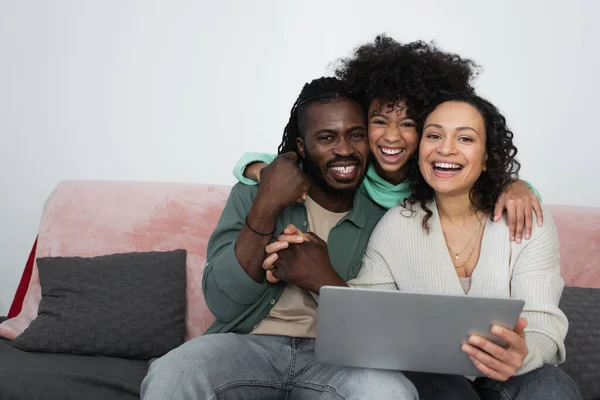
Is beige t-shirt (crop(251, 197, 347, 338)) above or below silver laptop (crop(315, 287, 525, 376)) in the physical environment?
below

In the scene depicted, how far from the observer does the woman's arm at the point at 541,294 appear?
150cm

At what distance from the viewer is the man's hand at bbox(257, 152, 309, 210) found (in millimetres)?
1672

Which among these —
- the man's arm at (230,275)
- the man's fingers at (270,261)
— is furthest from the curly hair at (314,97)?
the man's fingers at (270,261)

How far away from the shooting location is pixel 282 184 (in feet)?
5.53

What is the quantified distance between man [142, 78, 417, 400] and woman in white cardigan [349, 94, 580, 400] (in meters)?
0.14

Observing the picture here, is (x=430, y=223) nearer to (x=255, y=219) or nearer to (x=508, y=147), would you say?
(x=508, y=147)

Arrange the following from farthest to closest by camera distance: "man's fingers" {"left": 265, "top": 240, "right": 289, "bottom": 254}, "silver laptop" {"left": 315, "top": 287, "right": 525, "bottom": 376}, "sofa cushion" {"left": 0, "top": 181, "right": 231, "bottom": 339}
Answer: "sofa cushion" {"left": 0, "top": 181, "right": 231, "bottom": 339} → "man's fingers" {"left": 265, "top": 240, "right": 289, "bottom": 254} → "silver laptop" {"left": 315, "top": 287, "right": 525, "bottom": 376}

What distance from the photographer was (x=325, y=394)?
1.48 metres

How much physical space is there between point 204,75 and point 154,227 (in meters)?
0.78

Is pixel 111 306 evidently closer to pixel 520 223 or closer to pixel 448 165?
pixel 448 165

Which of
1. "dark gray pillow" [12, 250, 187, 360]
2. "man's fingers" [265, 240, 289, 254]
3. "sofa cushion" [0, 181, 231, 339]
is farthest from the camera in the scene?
"sofa cushion" [0, 181, 231, 339]

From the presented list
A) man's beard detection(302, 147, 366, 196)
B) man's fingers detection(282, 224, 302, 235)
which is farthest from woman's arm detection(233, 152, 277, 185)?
man's fingers detection(282, 224, 302, 235)

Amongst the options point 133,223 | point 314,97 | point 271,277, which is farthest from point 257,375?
point 133,223

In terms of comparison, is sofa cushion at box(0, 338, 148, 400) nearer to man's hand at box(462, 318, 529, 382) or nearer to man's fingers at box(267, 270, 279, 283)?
man's fingers at box(267, 270, 279, 283)
